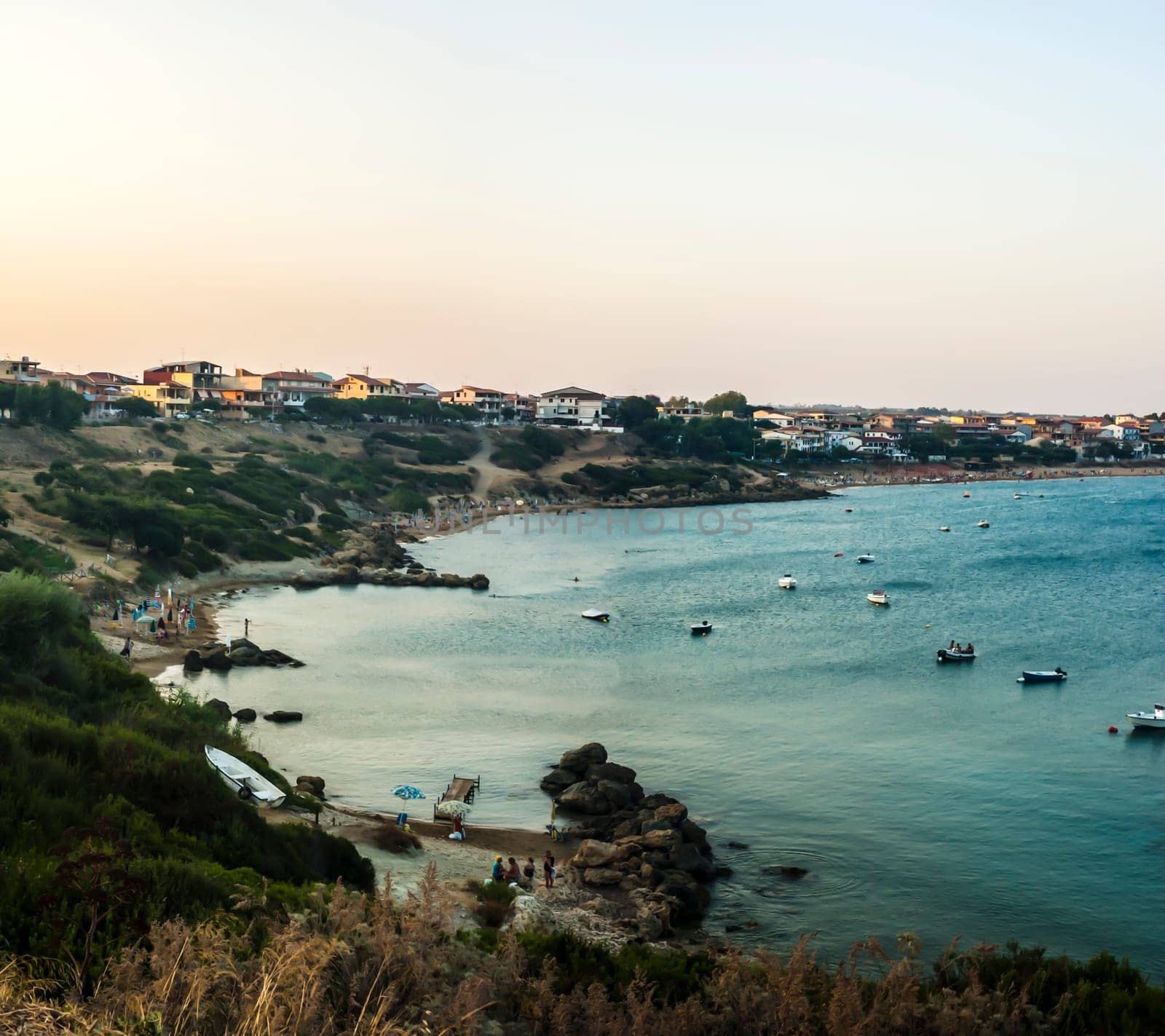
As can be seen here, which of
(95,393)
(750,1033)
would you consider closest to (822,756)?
(750,1033)

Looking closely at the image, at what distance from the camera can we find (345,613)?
4734 cm

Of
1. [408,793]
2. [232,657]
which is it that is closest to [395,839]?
[408,793]

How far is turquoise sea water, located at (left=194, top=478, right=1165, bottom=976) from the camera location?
822 inches

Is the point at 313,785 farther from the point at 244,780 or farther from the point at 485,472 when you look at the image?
the point at 485,472

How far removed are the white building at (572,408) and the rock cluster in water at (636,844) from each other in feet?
A: 368

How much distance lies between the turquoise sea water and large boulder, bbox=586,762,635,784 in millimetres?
1291

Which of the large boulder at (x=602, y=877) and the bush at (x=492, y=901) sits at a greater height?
the bush at (x=492, y=901)

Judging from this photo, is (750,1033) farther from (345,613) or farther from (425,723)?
(345,613)

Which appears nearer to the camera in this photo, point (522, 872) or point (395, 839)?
point (522, 872)

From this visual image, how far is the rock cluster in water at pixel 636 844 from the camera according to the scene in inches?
762

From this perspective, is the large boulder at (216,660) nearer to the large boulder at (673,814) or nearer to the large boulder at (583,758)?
the large boulder at (583,758)

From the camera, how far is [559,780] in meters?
25.7

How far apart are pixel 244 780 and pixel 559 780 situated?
8495 millimetres

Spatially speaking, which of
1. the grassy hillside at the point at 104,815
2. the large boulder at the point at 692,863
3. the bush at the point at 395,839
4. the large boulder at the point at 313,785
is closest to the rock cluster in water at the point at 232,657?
the grassy hillside at the point at 104,815
